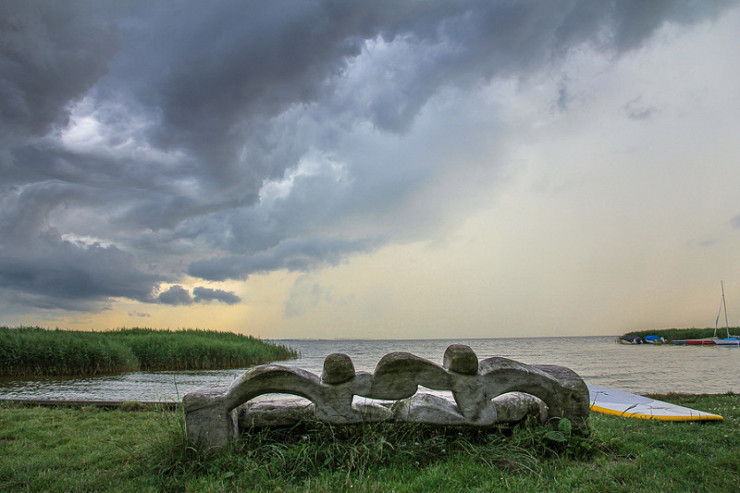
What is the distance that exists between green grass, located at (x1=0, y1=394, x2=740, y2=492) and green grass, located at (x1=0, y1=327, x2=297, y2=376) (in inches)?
674

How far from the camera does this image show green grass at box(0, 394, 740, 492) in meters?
3.42

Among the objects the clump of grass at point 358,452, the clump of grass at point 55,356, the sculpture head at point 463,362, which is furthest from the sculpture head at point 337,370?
the clump of grass at point 55,356

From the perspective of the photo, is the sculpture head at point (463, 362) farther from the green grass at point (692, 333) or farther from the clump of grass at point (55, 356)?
the green grass at point (692, 333)

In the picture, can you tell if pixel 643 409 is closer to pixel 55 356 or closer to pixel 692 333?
pixel 55 356

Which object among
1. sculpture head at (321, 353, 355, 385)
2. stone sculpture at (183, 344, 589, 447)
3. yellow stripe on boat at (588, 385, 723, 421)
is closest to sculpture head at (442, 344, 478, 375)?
stone sculpture at (183, 344, 589, 447)

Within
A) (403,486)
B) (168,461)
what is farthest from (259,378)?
(403,486)

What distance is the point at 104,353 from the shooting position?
19797mm

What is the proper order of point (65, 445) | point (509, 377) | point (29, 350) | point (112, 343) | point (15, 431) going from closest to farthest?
point (509, 377), point (65, 445), point (15, 431), point (29, 350), point (112, 343)

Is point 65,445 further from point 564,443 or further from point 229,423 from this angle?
point 564,443

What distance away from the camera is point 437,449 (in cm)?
412

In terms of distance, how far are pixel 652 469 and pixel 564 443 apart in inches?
30.5

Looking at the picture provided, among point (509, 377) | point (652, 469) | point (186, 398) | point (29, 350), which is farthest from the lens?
point (29, 350)

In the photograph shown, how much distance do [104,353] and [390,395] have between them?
2026 cm

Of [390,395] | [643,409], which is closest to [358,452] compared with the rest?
[390,395]
